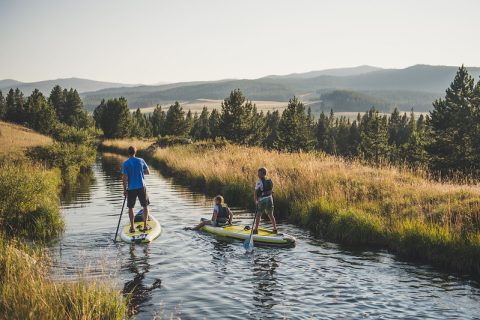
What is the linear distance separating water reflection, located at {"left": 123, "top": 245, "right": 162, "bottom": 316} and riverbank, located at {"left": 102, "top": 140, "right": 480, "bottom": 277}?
616cm

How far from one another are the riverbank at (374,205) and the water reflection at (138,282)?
243 inches

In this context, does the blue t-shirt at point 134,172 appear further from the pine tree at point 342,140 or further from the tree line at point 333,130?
the pine tree at point 342,140

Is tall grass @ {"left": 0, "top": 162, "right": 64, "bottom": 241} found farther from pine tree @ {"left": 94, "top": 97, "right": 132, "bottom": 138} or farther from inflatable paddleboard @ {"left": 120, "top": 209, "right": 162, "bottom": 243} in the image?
pine tree @ {"left": 94, "top": 97, "right": 132, "bottom": 138}

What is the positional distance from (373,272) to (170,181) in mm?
21657

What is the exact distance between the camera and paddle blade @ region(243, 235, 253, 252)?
13.9m

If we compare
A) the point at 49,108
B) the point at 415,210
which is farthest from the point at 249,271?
the point at 49,108

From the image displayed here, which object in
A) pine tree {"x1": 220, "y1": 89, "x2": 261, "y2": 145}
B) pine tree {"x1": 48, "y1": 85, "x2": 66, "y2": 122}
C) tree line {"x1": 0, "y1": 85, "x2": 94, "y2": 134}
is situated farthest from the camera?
pine tree {"x1": 48, "y1": 85, "x2": 66, "y2": 122}

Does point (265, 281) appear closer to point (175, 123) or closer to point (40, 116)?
point (40, 116)

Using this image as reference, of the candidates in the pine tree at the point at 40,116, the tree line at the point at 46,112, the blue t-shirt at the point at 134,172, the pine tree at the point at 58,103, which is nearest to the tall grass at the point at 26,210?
the blue t-shirt at the point at 134,172

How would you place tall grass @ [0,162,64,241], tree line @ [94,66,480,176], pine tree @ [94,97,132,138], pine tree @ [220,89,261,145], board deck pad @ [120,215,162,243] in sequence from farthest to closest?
1. pine tree @ [94,97,132,138]
2. pine tree @ [220,89,261,145]
3. tree line @ [94,66,480,176]
4. tall grass @ [0,162,64,241]
5. board deck pad @ [120,215,162,243]

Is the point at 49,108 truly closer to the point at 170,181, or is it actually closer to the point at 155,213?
the point at 170,181

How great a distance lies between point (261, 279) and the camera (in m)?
11.2

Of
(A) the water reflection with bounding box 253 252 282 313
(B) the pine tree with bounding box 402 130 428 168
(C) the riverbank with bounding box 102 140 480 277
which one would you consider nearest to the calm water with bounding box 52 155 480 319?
(A) the water reflection with bounding box 253 252 282 313

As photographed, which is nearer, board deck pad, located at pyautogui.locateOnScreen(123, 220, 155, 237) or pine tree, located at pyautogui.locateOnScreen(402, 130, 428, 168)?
board deck pad, located at pyautogui.locateOnScreen(123, 220, 155, 237)
